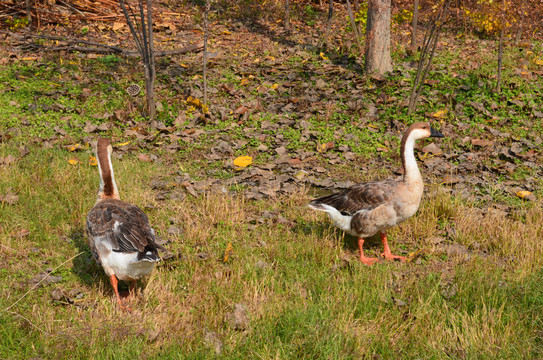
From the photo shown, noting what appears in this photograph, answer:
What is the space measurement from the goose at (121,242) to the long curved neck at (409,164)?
3156mm

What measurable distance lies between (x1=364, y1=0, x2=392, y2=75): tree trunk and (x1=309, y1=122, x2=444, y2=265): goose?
610 centimetres

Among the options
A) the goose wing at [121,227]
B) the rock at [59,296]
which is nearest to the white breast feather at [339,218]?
the goose wing at [121,227]

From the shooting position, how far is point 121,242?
4.95 metres

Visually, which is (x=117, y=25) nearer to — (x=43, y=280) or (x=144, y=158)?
(x=144, y=158)

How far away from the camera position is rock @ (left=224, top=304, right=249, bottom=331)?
15.1 ft

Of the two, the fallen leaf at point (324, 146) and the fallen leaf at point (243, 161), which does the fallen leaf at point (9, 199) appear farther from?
the fallen leaf at point (324, 146)

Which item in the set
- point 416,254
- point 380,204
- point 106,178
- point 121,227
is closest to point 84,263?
point 106,178

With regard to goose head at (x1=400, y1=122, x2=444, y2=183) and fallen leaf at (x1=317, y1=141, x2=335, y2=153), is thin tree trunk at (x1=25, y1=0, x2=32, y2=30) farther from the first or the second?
goose head at (x1=400, y1=122, x2=444, y2=183)

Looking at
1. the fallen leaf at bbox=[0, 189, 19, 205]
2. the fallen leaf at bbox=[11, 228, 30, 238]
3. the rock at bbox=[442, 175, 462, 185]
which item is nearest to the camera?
the fallen leaf at bbox=[11, 228, 30, 238]

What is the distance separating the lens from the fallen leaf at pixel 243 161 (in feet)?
28.9

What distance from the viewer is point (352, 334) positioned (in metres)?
4.39

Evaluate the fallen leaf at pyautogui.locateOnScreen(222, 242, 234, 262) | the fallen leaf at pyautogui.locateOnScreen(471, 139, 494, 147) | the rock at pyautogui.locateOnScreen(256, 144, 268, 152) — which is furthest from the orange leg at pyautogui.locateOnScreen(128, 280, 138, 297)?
the fallen leaf at pyautogui.locateOnScreen(471, 139, 494, 147)

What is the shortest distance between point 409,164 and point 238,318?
3023 mm

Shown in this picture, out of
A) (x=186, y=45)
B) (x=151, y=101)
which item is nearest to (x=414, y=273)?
(x=151, y=101)
